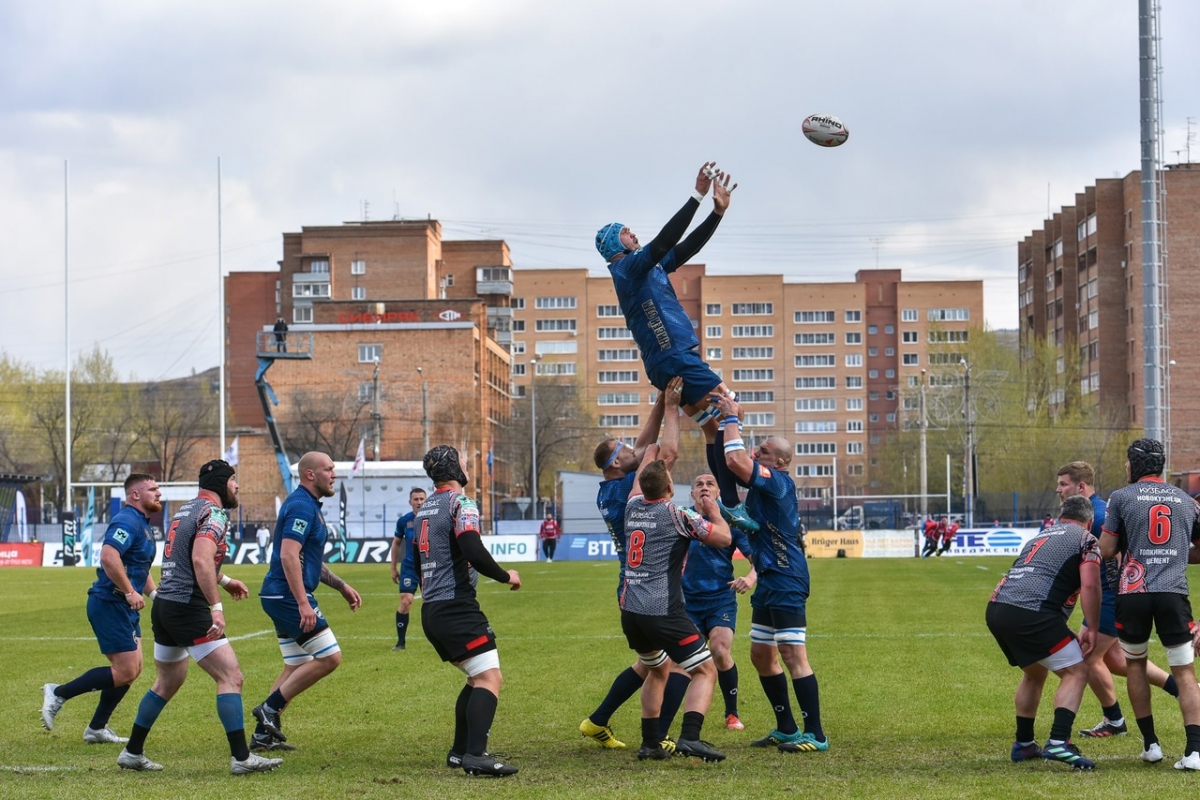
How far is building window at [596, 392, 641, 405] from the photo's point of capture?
15050 centimetres

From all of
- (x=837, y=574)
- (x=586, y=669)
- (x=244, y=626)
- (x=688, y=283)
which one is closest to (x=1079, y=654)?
(x=586, y=669)

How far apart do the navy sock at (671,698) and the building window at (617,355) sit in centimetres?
13929

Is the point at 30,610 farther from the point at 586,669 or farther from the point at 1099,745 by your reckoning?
the point at 1099,745

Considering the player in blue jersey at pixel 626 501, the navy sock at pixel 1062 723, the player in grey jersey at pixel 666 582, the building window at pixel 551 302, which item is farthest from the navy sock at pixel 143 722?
the building window at pixel 551 302

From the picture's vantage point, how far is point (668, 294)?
9.95 m

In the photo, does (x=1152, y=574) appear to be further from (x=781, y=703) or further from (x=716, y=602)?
(x=716, y=602)

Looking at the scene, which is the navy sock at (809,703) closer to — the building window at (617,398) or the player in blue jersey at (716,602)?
the player in blue jersey at (716,602)

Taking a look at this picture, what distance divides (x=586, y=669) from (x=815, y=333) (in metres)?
137

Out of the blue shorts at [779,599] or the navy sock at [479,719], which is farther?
the blue shorts at [779,599]

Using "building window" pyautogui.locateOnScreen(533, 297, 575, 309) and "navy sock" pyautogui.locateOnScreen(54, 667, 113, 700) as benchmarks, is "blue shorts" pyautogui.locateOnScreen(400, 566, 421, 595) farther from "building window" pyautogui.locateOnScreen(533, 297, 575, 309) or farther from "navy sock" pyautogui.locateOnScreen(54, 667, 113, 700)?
"building window" pyautogui.locateOnScreen(533, 297, 575, 309)

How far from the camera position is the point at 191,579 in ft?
32.0

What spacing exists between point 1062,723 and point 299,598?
18.9ft

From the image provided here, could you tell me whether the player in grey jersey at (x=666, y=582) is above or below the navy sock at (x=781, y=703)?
above

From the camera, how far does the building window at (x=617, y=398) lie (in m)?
150
